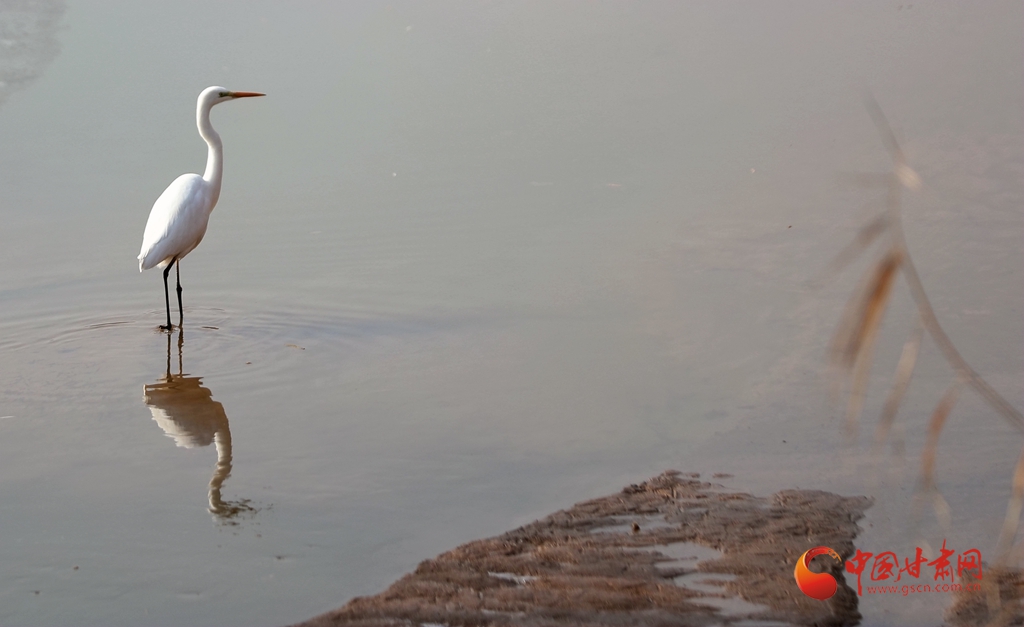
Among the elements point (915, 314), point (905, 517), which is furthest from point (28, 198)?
point (905, 517)

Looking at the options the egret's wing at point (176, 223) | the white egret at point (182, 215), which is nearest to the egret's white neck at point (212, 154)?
the white egret at point (182, 215)

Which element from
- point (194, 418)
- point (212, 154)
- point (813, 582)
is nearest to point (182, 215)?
point (212, 154)

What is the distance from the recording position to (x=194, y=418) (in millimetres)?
4926

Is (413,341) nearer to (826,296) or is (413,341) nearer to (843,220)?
(826,296)

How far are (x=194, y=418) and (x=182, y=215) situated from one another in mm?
1922

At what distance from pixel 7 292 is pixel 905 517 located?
5762 millimetres

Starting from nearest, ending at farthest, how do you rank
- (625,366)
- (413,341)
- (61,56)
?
(625,366)
(413,341)
(61,56)

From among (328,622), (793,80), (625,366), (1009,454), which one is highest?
(793,80)

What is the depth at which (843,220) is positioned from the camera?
23.1ft

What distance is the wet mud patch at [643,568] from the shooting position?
2965 mm

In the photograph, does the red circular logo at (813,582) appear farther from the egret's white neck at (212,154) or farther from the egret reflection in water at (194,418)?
the egret's white neck at (212,154)

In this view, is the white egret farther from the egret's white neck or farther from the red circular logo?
the red circular logo

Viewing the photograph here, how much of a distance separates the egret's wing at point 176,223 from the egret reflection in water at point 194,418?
89cm

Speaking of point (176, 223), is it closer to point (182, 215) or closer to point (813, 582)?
point (182, 215)
